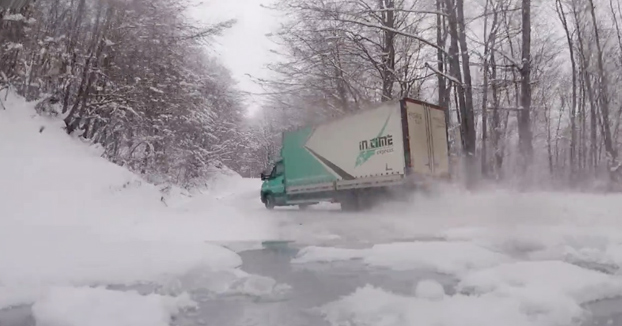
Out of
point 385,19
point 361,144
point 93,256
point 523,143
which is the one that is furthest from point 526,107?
point 93,256

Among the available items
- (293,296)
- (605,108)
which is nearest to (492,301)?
(293,296)

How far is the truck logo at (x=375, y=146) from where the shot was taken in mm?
14438

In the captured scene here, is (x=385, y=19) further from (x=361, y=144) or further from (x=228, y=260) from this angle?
(x=228, y=260)

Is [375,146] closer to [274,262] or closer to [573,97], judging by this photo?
[274,262]

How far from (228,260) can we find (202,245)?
968mm

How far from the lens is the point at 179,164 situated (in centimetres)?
2228

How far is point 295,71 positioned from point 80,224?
14017mm

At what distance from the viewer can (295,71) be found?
21.5m

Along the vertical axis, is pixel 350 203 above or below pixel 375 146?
below

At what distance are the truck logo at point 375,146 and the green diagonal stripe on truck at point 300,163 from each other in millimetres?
1533

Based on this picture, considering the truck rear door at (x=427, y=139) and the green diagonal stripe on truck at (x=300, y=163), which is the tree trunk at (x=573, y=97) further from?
the green diagonal stripe on truck at (x=300, y=163)

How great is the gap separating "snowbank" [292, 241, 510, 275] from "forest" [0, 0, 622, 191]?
8220 millimetres

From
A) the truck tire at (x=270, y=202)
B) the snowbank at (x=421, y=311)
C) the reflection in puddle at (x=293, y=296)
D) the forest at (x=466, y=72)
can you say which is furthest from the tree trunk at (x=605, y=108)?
the snowbank at (x=421, y=311)

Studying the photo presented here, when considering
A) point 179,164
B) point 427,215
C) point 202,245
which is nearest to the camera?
point 202,245
